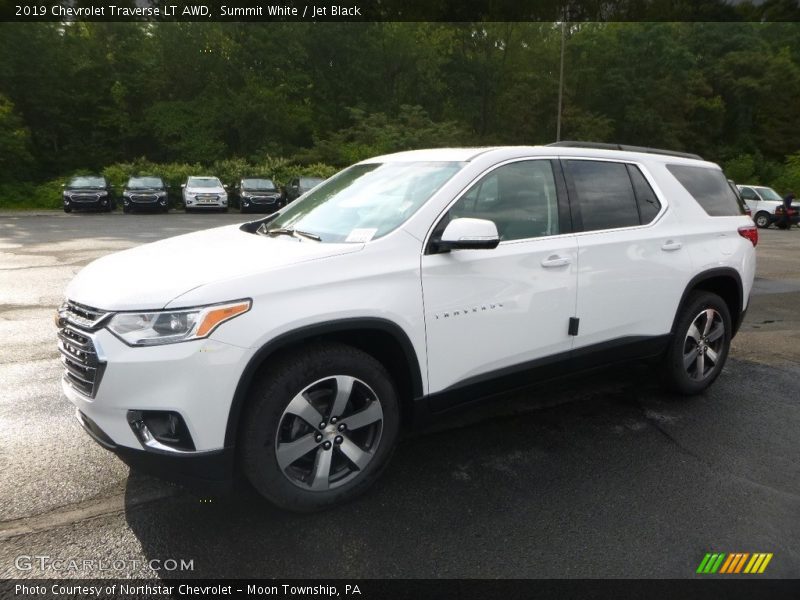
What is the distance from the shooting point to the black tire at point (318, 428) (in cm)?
268

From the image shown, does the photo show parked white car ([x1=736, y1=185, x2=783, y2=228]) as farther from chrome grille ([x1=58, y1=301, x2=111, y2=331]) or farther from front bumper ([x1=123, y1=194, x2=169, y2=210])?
chrome grille ([x1=58, y1=301, x2=111, y2=331])

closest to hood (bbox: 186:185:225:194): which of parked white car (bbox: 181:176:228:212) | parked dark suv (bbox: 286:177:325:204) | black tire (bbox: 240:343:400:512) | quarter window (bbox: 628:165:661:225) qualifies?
parked white car (bbox: 181:176:228:212)

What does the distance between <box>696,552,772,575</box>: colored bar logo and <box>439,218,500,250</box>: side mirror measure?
5.47ft

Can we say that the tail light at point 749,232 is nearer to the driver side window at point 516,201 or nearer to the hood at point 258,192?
the driver side window at point 516,201

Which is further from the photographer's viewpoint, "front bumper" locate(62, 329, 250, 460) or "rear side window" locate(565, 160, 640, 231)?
"rear side window" locate(565, 160, 640, 231)

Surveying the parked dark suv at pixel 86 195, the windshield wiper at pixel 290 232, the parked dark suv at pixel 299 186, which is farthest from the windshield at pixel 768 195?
the windshield wiper at pixel 290 232

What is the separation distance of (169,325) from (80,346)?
0.47 meters

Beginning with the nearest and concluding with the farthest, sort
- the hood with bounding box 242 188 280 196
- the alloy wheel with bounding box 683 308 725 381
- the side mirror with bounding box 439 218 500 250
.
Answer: the side mirror with bounding box 439 218 500 250 < the alloy wheel with bounding box 683 308 725 381 < the hood with bounding box 242 188 280 196

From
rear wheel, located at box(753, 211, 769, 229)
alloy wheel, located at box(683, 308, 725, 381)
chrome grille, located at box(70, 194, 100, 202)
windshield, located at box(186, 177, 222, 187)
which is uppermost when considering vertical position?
alloy wheel, located at box(683, 308, 725, 381)

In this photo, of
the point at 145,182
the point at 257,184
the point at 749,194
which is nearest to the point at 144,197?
the point at 145,182

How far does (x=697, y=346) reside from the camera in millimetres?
4492

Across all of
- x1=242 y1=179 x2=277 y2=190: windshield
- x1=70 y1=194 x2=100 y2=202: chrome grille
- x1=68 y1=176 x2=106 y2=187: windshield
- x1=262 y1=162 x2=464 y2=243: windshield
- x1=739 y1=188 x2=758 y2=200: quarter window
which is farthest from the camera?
x1=739 y1=188 x2=758 y2=200: quarter window

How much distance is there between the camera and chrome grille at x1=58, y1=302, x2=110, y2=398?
2.57 meters

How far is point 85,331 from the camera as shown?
2621 millimetres
